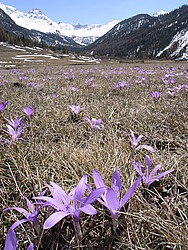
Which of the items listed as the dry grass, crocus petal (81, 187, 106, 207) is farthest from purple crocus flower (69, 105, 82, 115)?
crocus petal (81, 187, 106, 207)

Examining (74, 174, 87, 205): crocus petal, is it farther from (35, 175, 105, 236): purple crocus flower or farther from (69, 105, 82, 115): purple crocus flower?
(69, 105, 82, 115): purple crocus flower

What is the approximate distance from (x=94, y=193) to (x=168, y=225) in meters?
0.35

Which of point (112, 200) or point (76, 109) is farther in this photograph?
point (76, 109)

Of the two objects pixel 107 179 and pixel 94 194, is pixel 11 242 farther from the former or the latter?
pixel 107 179

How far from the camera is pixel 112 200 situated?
66 centimetres

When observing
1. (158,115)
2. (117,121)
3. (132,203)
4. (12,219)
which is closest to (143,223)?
(132,203)

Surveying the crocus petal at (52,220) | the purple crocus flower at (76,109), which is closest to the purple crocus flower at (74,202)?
the crocus petal at (52,220)

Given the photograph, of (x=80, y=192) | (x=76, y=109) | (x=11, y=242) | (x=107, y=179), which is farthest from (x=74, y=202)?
(x=76, y=109)

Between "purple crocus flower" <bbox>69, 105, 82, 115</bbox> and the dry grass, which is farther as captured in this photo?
"purple crocus flower" <bbox>69, 105, 82, 115</bbox>

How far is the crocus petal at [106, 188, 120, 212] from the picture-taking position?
63cm

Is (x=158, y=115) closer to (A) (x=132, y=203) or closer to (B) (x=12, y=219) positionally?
(A) (x=132, y=203)

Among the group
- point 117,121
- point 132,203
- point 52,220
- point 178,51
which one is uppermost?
point 52,220

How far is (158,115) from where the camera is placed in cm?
220

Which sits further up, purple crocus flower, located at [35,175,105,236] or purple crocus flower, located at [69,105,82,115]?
purple crocus flower, located at [35,175,105,236]
